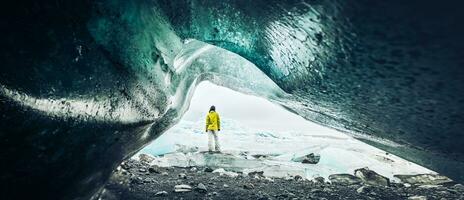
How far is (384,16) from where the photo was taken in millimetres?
1021

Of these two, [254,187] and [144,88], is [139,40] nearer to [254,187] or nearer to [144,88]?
[144,88]

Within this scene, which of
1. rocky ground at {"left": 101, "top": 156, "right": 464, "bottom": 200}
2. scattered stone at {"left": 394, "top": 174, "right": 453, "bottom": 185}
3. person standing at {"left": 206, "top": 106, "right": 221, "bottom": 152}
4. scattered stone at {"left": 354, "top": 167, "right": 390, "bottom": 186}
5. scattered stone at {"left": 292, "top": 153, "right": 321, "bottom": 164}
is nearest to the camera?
rocky ground at {"left": 101, "top": 156, "right": 464, "bottom": 200}

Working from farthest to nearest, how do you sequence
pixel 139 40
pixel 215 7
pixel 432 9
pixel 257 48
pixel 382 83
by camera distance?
1. pixel 257 48
2. pixel 139 40
3. pixel 215 7
4. pixel 382 83
5. pixel 432 9

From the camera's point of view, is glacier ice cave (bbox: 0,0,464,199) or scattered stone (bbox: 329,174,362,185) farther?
scattered stone (bbox: 329,174,362,185)

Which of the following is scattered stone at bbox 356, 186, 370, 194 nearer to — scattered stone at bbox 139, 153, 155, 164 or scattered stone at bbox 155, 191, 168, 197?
scattered stone at bbox 155, 191, 168, 197

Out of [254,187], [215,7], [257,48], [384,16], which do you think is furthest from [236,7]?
[254,187]

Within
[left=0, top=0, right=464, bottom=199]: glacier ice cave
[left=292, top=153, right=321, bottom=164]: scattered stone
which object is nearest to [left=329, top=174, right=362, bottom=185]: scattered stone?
[left=292, top=153, right=321, bottom=164]: scattered stone

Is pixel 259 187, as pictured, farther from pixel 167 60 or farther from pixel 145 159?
pixel 145 159

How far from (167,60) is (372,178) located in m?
3.71

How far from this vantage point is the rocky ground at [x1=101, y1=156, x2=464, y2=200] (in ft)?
10.3

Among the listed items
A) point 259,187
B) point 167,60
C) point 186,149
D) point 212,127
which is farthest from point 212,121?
point 167,60

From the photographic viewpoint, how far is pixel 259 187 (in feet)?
12.9

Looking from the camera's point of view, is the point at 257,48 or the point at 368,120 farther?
the point at 368,120

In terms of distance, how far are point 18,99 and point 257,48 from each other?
135 cm
